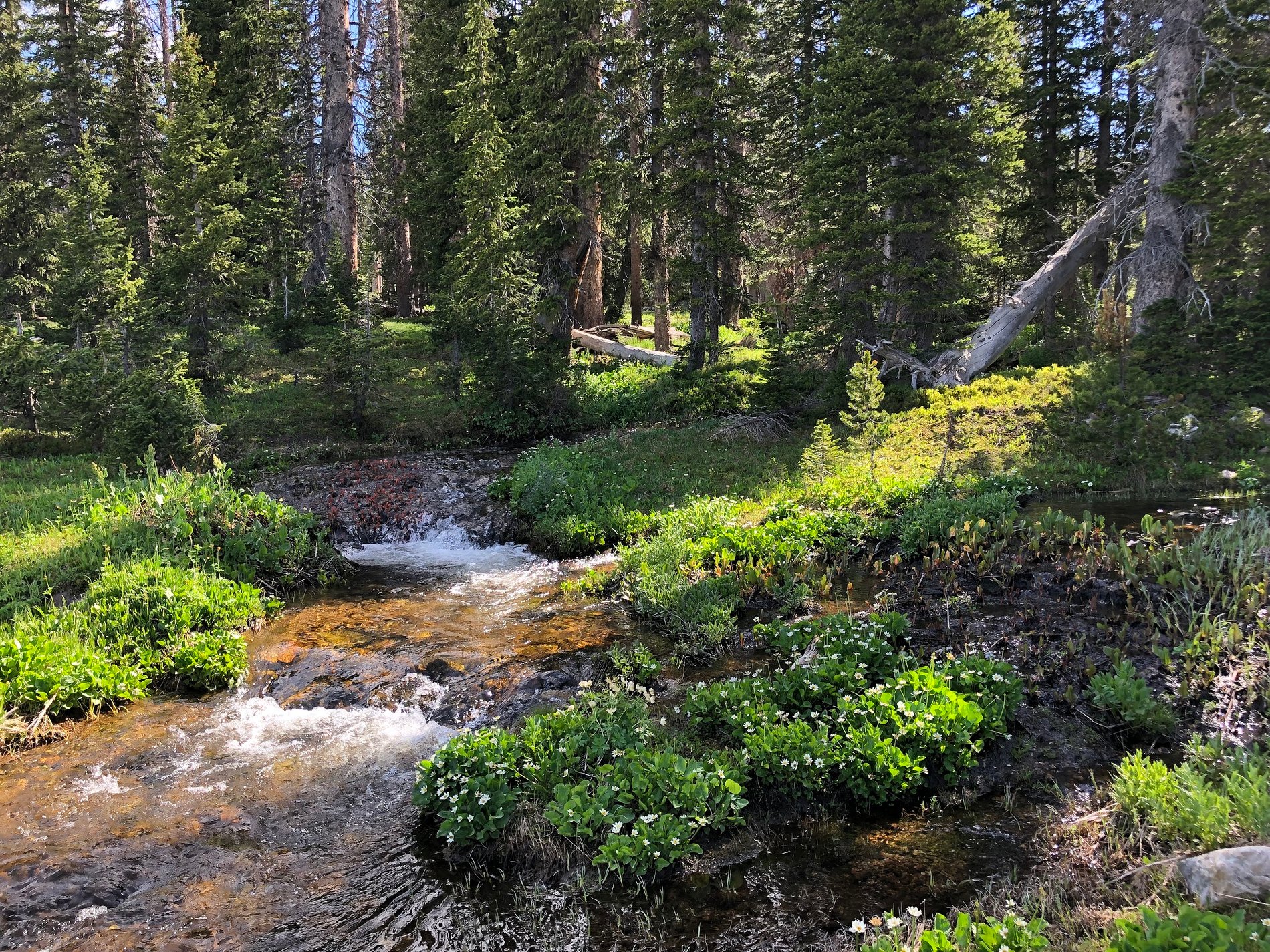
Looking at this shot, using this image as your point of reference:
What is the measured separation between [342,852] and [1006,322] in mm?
16727

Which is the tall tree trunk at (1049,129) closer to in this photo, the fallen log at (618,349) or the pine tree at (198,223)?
the fallen log at (618,349)

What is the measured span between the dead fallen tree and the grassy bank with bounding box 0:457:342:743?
41.0ft

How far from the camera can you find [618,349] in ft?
82.2

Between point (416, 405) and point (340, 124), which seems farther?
point (340, 124)

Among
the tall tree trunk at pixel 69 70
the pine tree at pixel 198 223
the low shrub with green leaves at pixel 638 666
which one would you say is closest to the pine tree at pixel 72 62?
the tall tree trunk at pixel 69 70

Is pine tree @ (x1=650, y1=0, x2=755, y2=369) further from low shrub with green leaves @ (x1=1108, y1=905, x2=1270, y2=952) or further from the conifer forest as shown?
low shrub with green leaves @ (x1=1108, y1=905, x2=1270, y2=952)

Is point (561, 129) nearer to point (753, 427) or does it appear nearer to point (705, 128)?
point (705, 128)

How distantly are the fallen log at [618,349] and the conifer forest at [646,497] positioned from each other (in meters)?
0.13

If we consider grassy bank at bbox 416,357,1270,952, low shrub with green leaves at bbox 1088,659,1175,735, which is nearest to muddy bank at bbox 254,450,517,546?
grassy bank at bbox 416,357,1270,952

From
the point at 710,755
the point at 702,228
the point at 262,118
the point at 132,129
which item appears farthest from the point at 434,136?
the point at 710,755

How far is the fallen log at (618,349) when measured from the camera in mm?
23656

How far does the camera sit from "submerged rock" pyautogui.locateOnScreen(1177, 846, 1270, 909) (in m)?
3.39

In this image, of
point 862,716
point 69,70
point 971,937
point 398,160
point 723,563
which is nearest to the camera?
point 971,937

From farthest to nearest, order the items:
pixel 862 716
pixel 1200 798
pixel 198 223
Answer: pixel 198 223 → pixel 862 716 → pixel 1200 798
